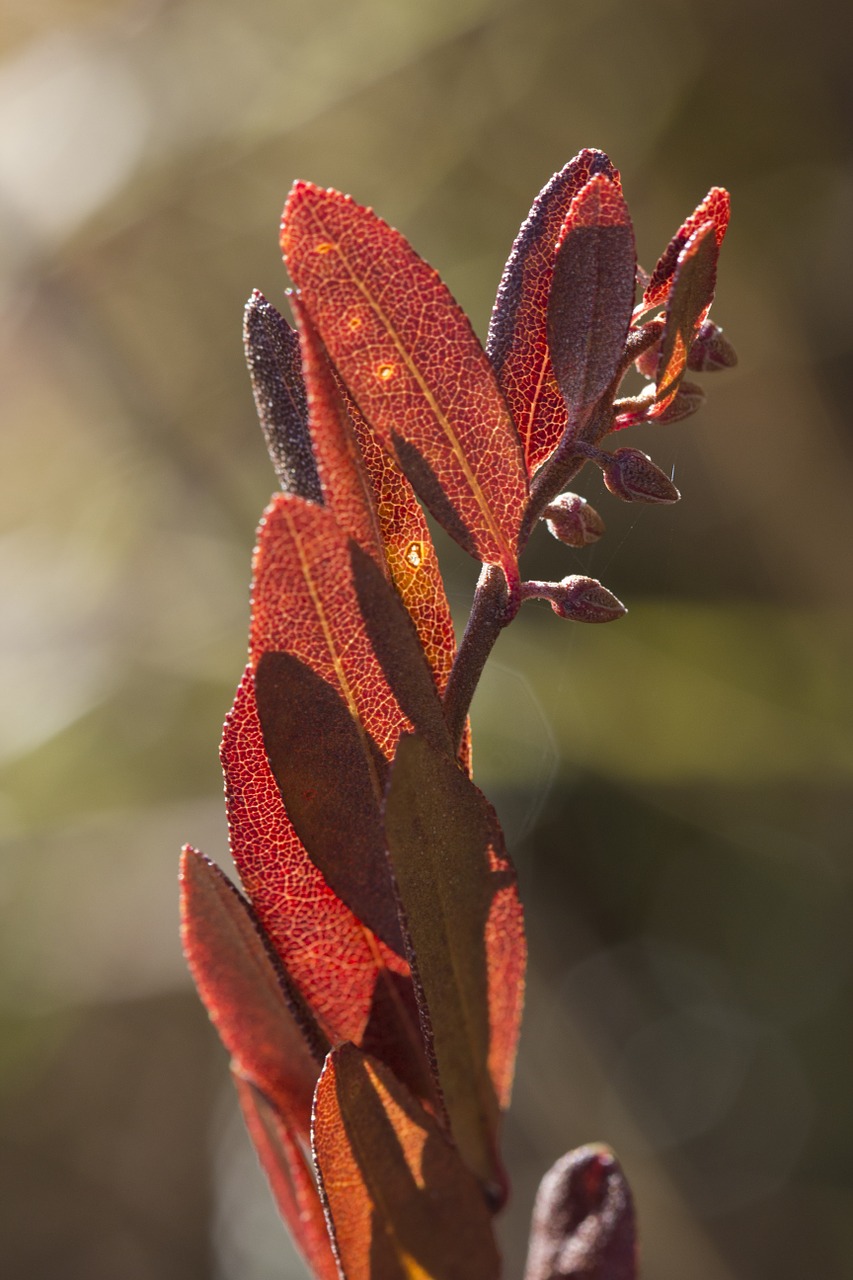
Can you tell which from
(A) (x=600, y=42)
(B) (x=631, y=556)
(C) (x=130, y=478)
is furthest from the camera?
(C) (x=130, y=478)

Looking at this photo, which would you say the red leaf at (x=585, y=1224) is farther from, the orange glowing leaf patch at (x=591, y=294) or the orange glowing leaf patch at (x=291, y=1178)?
the orange glowing leaf patch at (x=591, y=294)

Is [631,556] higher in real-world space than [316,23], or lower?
lower

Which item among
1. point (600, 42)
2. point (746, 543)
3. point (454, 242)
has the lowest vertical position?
point (746, 543)

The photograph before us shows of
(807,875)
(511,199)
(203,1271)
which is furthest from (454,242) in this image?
(203,1271)

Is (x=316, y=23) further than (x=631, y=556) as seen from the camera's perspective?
Yes

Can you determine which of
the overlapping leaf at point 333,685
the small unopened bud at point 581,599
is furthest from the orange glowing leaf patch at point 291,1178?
the small unopened bud at point 581,599

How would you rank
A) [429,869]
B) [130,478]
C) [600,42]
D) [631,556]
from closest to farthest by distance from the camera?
[429,869] → [631,556] → [600,42] → [130,478]

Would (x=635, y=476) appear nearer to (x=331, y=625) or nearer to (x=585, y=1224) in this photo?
(x=331, y=625)

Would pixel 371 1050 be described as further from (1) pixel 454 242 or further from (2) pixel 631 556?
(1) pixel 454 242
